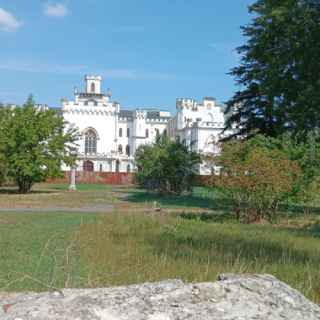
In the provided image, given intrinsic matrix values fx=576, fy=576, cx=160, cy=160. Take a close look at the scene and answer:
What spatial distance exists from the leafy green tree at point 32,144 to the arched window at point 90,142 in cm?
5827

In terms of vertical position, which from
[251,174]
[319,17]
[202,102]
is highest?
[202,102]

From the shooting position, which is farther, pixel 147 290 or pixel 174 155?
pixel 174 155

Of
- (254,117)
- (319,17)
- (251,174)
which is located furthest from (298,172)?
(254,117)

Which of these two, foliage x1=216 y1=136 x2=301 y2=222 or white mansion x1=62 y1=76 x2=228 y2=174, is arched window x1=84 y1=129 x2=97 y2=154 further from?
foliage x1=216 y1=136 x2=301 y2=222

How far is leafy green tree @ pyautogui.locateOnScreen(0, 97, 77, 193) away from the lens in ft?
150

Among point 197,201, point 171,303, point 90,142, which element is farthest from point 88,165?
point 171,303

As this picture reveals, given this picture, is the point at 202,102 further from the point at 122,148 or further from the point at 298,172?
the point at 298,172

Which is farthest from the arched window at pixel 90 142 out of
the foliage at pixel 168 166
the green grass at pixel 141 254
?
the green grass at pixel 141 254

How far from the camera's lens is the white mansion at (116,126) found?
348ft

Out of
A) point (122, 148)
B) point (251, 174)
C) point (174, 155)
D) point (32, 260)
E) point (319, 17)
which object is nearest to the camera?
point (32, 260)

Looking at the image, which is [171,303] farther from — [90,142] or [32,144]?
[90,142]

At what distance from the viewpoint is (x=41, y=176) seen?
4672 centimetres

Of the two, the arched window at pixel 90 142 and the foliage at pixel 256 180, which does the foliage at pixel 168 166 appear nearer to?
the foliage at pixel 256 180

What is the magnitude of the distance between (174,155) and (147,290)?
43479 mm
